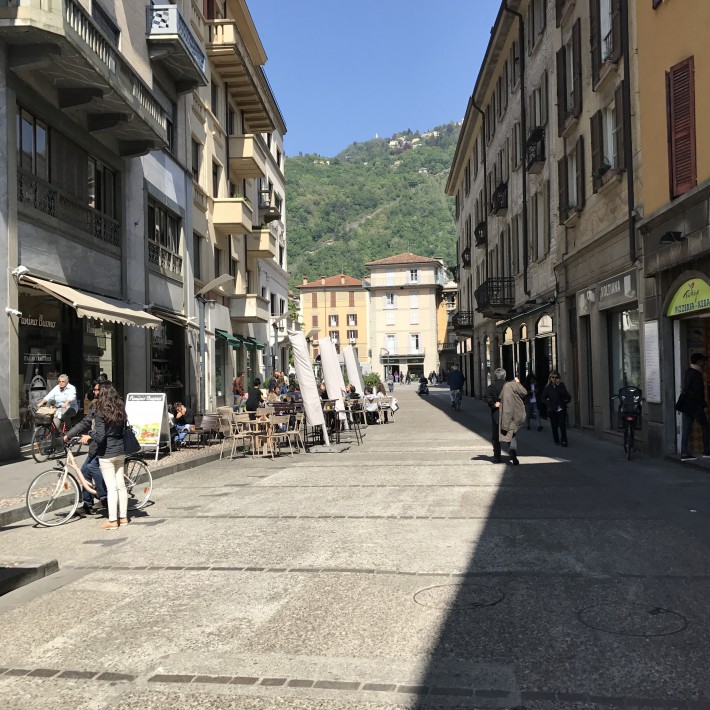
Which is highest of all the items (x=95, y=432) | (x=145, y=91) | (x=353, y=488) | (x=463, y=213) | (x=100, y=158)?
(x=463, y=213)

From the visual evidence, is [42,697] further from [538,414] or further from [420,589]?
[538,414]

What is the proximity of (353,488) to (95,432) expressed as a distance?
151 inches

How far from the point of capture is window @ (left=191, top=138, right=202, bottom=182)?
25828 millimetres

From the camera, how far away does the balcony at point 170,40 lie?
19.5 meters

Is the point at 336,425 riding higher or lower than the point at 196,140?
lower

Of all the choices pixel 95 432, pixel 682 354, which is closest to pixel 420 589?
pixel 95 432

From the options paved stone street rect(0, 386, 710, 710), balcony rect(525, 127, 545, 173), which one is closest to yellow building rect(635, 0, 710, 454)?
paved stone street rect(0, 386, 710, 710)

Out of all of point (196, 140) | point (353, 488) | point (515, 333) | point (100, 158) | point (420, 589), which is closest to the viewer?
point (420, 589)

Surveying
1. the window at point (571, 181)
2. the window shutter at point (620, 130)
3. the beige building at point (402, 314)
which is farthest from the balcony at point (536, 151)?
the beige building at point (402, 314)

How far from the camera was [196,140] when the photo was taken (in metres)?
25.8

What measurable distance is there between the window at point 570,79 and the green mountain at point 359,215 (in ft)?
278

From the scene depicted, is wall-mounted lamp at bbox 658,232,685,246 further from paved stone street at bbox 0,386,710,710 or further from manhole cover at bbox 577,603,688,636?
manhole cover at bbox 577,603,688,636

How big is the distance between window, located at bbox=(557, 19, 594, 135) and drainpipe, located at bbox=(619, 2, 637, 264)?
12.1 ft

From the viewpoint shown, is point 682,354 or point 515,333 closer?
point 682,354
